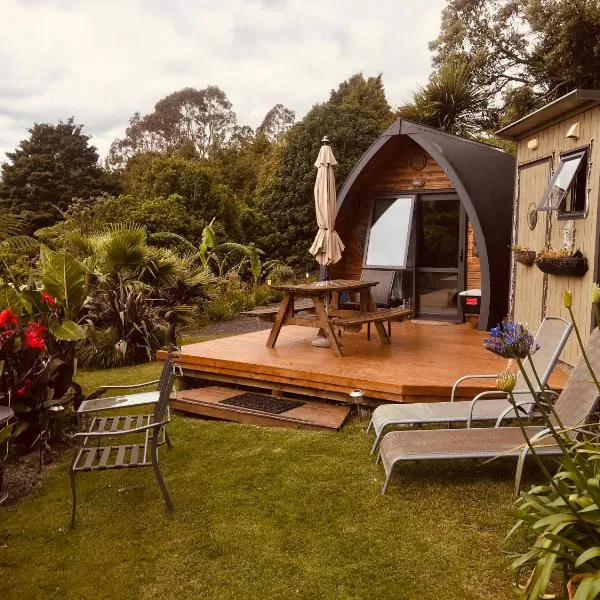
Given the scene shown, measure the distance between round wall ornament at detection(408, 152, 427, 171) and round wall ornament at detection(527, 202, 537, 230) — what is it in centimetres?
305

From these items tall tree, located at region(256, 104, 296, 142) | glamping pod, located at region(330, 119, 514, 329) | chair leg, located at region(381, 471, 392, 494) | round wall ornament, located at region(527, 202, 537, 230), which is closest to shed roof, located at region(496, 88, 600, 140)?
round wall ornament, located at region(527, 202, 537, 230)

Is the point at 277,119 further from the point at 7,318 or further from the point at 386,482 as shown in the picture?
the point at 386,482

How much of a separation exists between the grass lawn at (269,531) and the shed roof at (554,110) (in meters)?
3.95

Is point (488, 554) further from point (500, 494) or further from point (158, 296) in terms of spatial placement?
point (158, 296)

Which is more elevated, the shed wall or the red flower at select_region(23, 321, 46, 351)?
the shed wall

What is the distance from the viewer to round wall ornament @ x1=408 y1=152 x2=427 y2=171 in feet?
35.9

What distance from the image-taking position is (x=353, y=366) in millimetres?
6668

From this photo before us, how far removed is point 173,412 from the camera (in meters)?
6.88

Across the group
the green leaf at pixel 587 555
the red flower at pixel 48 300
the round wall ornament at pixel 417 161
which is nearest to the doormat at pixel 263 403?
the red flower at pixel 48 300

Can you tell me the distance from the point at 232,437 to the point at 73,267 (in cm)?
236

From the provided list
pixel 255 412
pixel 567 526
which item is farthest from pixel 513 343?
pixel 255 412

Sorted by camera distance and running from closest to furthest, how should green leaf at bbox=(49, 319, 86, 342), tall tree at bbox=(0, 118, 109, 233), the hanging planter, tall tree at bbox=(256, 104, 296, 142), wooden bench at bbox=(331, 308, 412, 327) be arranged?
green leaf at bbox=(49, 319, 86, 342)
the hanging planter
wooden bench at bbox=(331, 308, 412, 327)
tall tree at bbox=(0, 118, 109, 233)
tall tree at bbox=(256, 104, 296, 142)

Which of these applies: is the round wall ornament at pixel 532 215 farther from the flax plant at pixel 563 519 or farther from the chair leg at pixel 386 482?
the flax plant at pixel 563 519

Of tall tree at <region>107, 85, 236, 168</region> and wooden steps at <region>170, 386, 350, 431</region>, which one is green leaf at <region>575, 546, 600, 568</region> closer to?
wooden steps at <region>170, 386, 350, 431</region>
